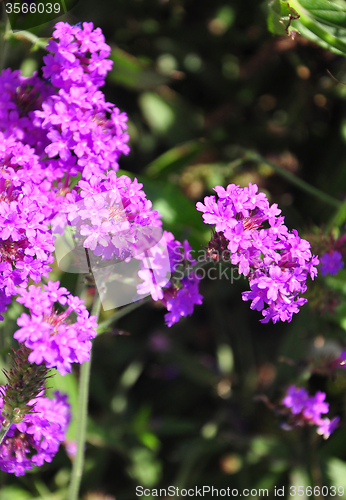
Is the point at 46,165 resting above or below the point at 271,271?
below

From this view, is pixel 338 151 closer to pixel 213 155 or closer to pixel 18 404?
pixel 213 155

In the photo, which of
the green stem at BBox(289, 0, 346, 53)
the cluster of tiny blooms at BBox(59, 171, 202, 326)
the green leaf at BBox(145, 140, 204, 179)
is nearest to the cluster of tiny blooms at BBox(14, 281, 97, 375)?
the cluster of tiny blooms at BBox(59, 171, 202, 326)

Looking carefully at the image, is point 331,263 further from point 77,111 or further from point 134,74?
point 134,74

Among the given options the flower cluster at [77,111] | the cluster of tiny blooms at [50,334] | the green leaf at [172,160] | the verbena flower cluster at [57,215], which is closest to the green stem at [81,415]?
the verbena flower cluster at [57,215]

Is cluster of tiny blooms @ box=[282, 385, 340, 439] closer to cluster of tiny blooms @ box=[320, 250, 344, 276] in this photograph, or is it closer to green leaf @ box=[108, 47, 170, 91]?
cluster of tiny blooms @ box=[320, 250, 344, 276]

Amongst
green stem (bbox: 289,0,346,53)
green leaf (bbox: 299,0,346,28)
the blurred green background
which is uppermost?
green leaf (bbox: 299,0,346,28)

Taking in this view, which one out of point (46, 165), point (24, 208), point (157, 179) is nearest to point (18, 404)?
point (24, 208)

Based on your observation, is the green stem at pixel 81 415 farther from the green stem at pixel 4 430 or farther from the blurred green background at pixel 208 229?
the blurred green background at pixel 208 229
